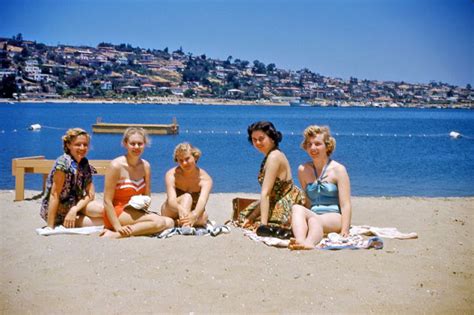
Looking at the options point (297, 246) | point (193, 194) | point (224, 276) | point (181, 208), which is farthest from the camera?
point (193, 194)

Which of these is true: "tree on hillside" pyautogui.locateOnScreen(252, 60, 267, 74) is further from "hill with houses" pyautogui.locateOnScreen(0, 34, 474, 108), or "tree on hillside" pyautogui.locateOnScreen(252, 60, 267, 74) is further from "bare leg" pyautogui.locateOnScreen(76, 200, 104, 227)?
"bare leg" pyautogui.locateOnScreen(76, 200, 104, 227)

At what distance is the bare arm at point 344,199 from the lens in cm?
601

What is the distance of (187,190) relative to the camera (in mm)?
6609

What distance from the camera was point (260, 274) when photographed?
190 inches

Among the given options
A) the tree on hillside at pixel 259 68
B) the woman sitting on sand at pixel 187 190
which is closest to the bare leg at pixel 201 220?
the woman sitting on sand at pixel 187 190

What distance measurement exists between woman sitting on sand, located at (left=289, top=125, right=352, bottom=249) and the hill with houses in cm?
12465

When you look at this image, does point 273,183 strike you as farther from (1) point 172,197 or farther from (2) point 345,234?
(1) point 172,197

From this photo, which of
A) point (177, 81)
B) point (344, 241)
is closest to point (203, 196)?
point (344, 241)

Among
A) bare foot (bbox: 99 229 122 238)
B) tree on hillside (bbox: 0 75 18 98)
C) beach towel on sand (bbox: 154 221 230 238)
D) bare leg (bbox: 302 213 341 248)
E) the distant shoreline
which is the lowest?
the distant shoreline

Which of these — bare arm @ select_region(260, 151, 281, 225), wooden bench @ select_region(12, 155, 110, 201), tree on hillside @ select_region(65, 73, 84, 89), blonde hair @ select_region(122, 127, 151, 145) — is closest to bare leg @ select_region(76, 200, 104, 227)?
blonde hair @ select_region(122, 127, 151, 145)

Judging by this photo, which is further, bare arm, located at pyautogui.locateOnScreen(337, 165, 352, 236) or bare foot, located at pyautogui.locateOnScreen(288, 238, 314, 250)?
bare arm, located at pyautogui.locateOnScreen(337, 165, 352, 236)

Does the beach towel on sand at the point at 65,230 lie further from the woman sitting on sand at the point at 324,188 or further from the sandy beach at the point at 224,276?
the woman sitting on sand at the point at 324,188

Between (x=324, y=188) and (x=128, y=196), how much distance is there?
201cm

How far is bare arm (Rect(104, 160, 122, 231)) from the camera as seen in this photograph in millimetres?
6039
